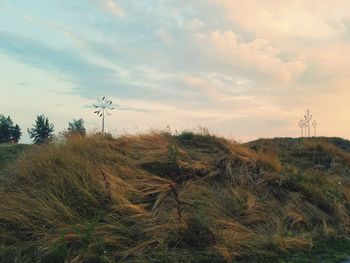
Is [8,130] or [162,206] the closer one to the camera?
[162,206]

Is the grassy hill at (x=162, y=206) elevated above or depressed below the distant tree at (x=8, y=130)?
below

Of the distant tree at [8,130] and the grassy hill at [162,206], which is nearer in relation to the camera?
the grassy hill at [162,206]

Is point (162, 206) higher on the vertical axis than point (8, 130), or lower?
lower

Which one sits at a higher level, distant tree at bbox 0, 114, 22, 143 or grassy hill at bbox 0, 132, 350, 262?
distant tree at bbox 0, 114, 22, 143

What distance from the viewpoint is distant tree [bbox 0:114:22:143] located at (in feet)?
151

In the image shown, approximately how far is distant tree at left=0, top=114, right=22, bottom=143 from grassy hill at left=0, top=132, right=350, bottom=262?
119 ft

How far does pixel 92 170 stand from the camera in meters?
9.20

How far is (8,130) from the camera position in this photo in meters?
48.5

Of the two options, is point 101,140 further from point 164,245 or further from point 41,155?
point 164,245

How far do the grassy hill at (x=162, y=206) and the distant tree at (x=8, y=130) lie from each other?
36.2 meters

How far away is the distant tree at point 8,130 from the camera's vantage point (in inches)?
1813

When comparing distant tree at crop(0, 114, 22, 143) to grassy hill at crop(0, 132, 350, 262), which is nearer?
grassy hill at crop(0, 132, 350, 262)

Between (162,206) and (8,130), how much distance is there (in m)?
42.9

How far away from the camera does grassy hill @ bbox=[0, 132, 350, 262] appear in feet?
23.8
